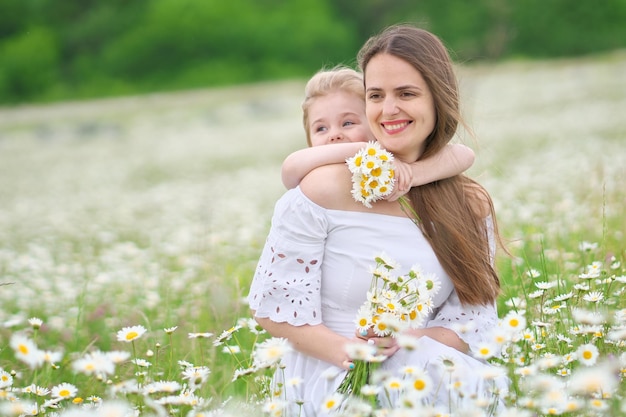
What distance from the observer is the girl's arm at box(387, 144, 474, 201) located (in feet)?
7.57

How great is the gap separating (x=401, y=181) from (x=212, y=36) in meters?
33.6

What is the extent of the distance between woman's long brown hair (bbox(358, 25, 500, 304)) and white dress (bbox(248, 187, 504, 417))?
0.05 m

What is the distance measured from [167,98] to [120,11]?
13018mm

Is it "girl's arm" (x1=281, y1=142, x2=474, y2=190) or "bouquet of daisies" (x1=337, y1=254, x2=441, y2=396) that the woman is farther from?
"bouquet of daisies" (x1=337, y1=254, x2=441, y2=396)

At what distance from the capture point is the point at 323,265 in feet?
→ 7.70

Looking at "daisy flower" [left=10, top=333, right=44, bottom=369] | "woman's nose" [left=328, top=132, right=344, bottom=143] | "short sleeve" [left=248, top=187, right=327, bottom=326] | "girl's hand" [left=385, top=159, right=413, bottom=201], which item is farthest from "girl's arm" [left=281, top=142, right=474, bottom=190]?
"daisy flower" [left=10, top=333, right=44, bottom=369]

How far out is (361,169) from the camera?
7.27 ft

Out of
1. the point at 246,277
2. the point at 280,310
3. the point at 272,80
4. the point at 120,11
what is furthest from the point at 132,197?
the point at 120,11

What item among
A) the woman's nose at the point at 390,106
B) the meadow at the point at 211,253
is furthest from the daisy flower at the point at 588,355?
the woman's nose at the point at 390,106

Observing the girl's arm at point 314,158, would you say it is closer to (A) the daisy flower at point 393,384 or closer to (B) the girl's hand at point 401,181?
(B) the girl's hand at point 401,181

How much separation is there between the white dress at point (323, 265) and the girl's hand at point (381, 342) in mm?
151

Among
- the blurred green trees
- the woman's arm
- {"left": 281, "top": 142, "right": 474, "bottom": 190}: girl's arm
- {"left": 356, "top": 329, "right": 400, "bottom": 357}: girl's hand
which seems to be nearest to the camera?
Answer: {"left": 356, "top": 329, "right": 400, "bottom": 357}: girl's hand

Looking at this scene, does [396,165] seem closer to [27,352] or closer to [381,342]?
[381,342]

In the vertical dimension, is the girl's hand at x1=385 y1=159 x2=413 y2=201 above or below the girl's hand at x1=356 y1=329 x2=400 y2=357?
above
